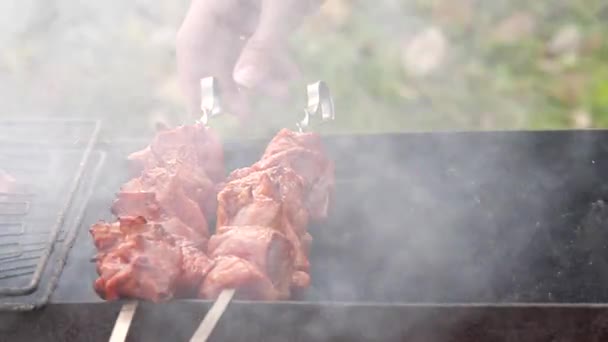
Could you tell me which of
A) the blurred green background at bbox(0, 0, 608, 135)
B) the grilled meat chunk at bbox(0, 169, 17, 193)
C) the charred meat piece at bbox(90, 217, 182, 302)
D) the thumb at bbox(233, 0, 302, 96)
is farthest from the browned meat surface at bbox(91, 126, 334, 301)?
the blurred green background at bbox(0, 0, 608, 135)

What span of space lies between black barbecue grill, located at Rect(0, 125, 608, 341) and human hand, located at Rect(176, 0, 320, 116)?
23 cm

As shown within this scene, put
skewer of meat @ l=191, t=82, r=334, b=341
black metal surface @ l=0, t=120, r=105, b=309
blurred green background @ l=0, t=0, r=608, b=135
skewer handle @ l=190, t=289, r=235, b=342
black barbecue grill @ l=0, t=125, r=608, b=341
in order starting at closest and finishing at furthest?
skewer handle @ l=190, t=289, r=235, b=342 < black barbecue grill @ l=0, t=125, r=608, b=341 < skewer of meat @ l=191, t=82, r=334, b=341 < black metal surface @ l=0, t=120, r=105, b=309 < blurred green background @ l=0, t=0, r=608, b=135

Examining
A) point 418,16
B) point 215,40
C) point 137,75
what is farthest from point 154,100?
point 215,40

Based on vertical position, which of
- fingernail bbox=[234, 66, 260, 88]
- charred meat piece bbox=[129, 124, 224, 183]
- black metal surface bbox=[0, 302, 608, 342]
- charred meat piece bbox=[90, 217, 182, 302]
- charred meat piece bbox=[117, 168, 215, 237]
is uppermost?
fingernail bbox=[234, 66, 260, 88]

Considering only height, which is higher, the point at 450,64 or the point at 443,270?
the point at 450,64

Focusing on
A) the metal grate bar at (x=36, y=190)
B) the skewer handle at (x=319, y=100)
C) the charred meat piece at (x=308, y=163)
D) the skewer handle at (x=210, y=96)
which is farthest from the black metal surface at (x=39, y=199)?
the skewer handle at (x=319, y=100)

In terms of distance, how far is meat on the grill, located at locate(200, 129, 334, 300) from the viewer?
2.17 m

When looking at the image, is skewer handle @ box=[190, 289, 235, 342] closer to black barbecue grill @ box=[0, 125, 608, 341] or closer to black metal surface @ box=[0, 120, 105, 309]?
black barbecue grill @ box=[0, 125, 608, 341]

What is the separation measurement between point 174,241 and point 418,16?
3.83 m

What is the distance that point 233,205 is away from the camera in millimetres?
2441

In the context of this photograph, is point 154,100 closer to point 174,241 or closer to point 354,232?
point 354,232

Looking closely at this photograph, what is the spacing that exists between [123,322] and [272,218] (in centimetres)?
52

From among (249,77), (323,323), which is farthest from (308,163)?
(323,323)

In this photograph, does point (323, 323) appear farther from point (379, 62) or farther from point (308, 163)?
point (379, 62)
